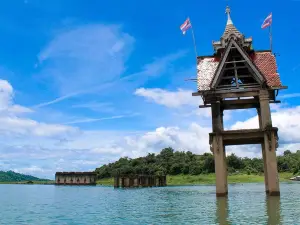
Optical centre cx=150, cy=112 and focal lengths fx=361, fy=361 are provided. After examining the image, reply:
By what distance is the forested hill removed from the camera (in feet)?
423

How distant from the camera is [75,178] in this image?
160250mm

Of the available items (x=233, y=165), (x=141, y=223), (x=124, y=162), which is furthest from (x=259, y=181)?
(x=141, y=223)

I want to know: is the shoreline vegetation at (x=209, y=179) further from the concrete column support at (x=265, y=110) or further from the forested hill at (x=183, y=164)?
the concrete column support at (x=265, y=110)

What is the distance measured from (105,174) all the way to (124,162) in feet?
41.3

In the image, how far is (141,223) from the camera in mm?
17031

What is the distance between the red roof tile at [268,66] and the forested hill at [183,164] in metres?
95.4

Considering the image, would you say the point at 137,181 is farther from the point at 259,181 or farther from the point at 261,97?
the point at 261,97

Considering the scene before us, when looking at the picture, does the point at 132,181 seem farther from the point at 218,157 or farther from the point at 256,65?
the point at 256,65

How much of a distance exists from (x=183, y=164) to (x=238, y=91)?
108 metres

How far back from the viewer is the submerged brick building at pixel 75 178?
155 m

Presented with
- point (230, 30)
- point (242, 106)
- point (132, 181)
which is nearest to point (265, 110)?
point (242, 106)

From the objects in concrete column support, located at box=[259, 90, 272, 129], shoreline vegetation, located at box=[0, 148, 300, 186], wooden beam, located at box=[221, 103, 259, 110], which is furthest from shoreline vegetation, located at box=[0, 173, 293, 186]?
concrete column support, located at box=[259, 90, 272, 129]

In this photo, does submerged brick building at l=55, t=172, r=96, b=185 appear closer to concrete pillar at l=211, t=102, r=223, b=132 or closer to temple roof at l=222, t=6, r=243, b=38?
temple roof at l=222, t=6, r=243, b=38

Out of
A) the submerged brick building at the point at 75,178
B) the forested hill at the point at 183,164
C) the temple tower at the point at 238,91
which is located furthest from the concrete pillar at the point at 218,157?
the submerged brick building at the point at 75,178
